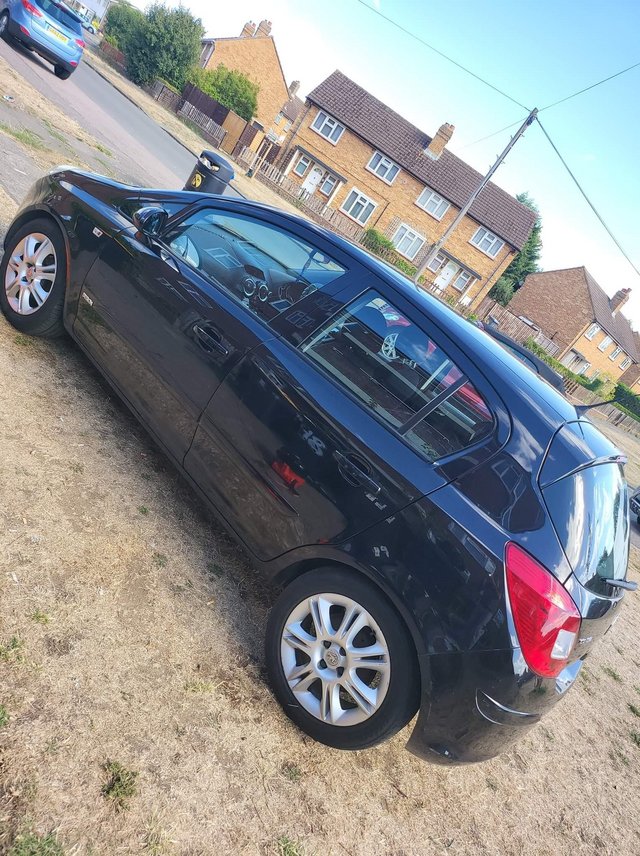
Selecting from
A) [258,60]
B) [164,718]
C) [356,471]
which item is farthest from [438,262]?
[164,718]

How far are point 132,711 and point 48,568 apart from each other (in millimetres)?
752

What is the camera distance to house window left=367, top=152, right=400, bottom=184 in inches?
1431

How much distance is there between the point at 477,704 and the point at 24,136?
32.5ft

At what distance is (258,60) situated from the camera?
4506 cm

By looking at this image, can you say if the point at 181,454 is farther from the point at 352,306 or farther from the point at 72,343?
the point at 72,343

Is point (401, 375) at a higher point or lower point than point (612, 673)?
higher

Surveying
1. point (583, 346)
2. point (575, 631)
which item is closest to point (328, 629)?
point (575, 631)

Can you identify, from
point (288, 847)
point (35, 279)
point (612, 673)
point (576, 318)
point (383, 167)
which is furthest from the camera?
point (576, 318)

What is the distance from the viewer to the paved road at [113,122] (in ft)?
43.3

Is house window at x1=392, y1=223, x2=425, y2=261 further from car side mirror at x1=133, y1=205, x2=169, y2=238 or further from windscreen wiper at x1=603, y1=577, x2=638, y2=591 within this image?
windscreen wiper at x1=603, y1=577, x2=638, y2=591

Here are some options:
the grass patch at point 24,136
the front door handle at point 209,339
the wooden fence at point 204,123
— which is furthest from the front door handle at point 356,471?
the wooden fence at point 204,123

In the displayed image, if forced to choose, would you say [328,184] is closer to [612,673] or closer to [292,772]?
[612,673]

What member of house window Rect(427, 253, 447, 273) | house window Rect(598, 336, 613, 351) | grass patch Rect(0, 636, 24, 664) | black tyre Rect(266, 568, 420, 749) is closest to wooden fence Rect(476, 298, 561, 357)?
house window Rect(427, 253, 447, 273)

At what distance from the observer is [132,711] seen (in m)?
2.15
